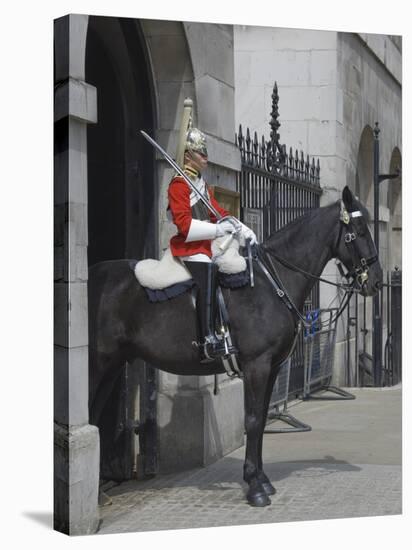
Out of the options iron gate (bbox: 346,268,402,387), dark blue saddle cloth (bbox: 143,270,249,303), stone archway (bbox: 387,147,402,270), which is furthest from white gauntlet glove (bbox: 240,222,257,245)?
stone archway (bbox: 387,147,402,270)

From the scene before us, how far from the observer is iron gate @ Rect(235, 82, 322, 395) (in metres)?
10.7

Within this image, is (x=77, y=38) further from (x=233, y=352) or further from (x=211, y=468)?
(x=211, y=468)

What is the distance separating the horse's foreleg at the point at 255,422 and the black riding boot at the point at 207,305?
23cm

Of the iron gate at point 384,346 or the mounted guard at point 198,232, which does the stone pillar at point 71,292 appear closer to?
the mounted guard at point 198,232

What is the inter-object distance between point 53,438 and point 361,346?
6.91 m

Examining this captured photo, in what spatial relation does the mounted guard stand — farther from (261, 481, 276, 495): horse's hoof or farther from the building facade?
the building facade

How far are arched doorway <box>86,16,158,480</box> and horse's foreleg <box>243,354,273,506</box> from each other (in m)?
1.14

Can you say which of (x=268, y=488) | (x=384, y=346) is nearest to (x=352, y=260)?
(x=268, y=488)

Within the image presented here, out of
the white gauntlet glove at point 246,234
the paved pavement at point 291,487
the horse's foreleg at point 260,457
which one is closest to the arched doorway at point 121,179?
the paved pavement at point 291,487

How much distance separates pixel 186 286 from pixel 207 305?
Answer: 220 mm

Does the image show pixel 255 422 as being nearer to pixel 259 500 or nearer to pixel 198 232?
pixel 259 500

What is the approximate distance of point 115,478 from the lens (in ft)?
28.2

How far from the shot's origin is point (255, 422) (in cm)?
786

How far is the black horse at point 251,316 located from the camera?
7.81m
